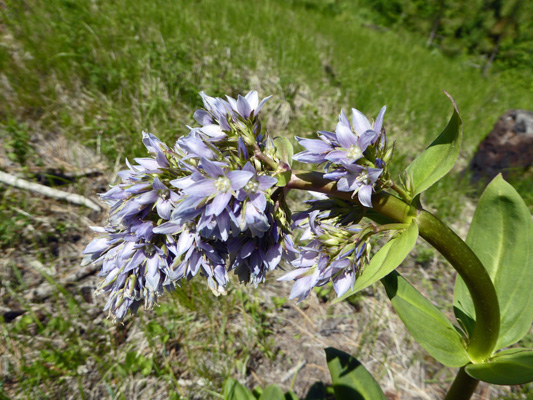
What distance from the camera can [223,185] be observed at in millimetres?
1371

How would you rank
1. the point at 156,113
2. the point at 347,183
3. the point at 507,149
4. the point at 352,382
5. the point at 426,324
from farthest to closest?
the point at 507,149 → the point at 156,113 → the point at 352,382 → the point at 426,324 → the point at 347,183

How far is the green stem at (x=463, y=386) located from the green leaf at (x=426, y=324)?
0.33 ft

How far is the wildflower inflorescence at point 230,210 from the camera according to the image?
1376 millimetres

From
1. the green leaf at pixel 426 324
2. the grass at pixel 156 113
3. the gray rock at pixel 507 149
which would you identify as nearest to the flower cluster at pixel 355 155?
the green leaf at pixel 426 324

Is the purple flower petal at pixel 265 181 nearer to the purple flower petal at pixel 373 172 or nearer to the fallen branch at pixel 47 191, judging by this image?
the purple flower petal at pixel 373 172

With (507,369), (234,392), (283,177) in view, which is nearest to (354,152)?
(283,177)

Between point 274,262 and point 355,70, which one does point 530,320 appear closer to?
point 274,262

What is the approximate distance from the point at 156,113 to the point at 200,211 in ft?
12.5

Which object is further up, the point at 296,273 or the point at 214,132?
the point at 214,132

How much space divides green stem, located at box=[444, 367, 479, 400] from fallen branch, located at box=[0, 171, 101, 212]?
3.99 meters

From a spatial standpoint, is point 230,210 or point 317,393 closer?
point 230,210

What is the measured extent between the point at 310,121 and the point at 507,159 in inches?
148

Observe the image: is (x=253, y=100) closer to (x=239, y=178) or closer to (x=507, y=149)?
(x=239, y=178)

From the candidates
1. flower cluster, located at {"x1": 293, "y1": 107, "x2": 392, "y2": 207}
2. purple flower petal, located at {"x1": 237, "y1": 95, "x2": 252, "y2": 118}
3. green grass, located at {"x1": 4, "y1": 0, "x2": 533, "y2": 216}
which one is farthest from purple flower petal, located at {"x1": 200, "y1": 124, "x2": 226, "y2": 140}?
green grass, located at {"x1": 4, "y1": 0, "x2": 533, "y2": 216}
